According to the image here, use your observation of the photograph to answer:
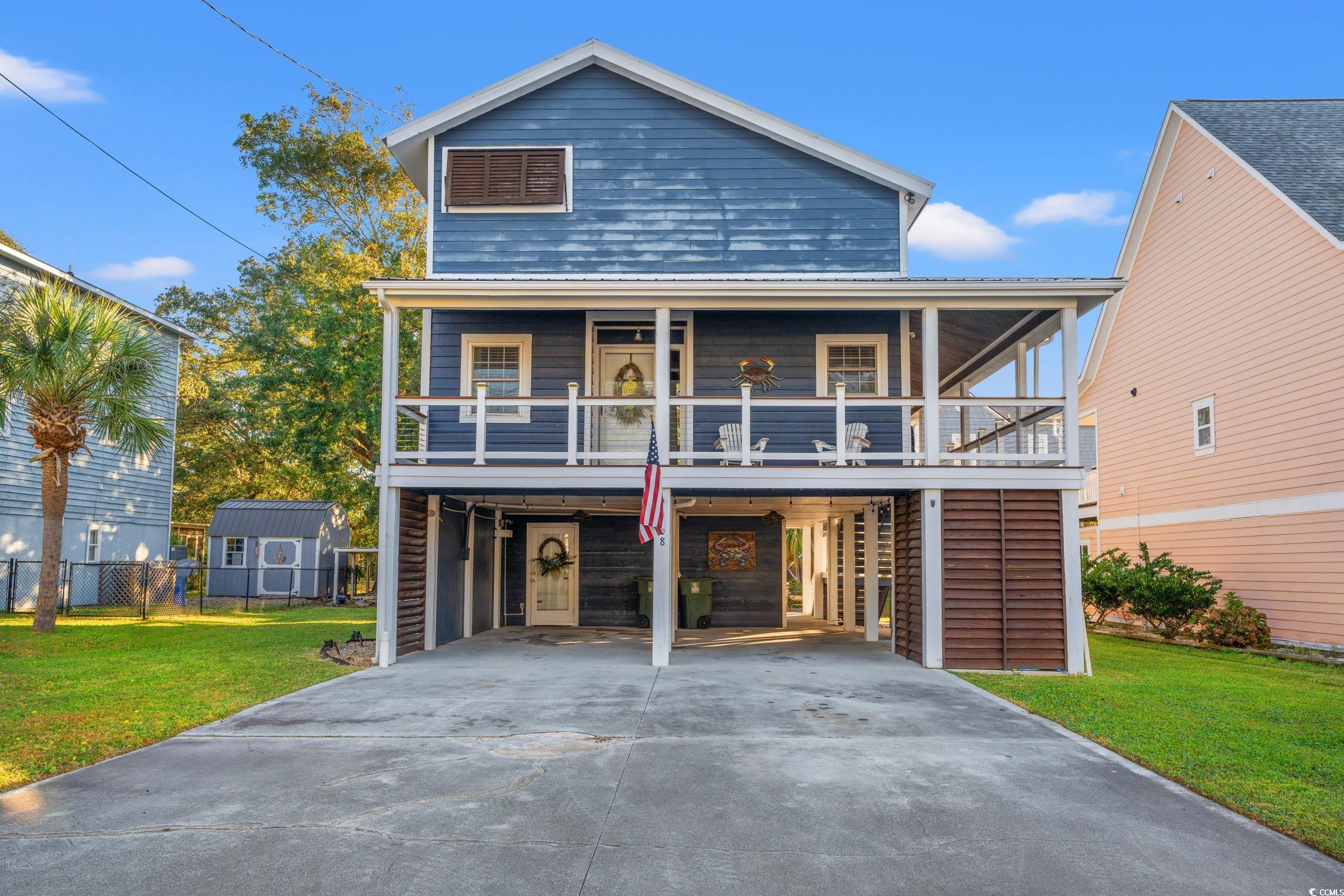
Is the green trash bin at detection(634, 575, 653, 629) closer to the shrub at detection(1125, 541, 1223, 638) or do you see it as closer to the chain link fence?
the shrub at detection(1125, 541, 1223, 638)

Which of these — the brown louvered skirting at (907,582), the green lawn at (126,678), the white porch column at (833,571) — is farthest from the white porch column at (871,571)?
the green lawn at (126,678)

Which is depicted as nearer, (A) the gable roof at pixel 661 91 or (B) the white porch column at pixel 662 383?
(B) the white porch column at pixel 662 383

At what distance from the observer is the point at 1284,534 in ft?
47.3

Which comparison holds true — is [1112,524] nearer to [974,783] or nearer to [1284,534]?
[1284,534]

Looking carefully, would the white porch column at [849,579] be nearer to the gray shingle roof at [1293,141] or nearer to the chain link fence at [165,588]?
the gray shingle roof at [1293,141]

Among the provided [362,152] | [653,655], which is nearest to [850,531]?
[653,655]

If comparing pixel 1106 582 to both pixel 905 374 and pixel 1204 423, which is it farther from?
pixel 905 374

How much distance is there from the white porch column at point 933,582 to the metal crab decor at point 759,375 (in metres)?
3.15

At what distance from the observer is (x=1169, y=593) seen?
15.4m

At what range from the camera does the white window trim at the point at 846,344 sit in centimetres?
1351

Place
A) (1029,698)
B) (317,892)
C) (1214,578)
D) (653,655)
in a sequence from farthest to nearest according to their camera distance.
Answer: (1214,578)
(653,655)
(1029,698)
(317,892)

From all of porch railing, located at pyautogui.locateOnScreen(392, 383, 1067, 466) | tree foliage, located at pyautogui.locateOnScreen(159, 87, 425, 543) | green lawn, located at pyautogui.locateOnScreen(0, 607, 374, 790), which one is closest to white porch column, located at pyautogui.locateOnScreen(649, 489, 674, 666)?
→ porch railing, located at pyautogui.locateOnScreen(392, 383, 1067, 466)

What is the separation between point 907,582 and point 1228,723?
461 centimetres

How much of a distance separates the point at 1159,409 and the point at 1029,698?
38.6 ft
